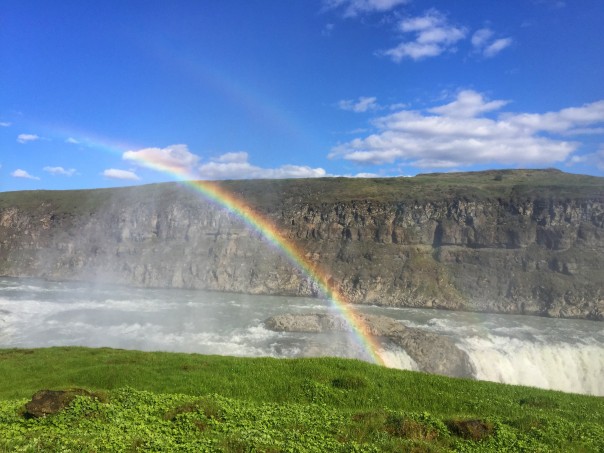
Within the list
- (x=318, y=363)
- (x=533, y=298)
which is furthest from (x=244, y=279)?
(x=318, y=363)

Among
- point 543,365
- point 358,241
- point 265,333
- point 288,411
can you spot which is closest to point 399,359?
point 543,365

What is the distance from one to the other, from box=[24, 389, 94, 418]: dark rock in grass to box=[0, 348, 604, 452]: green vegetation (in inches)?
7.5

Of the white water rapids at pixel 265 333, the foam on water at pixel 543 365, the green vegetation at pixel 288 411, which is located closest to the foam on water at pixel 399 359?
the white water rapids at pixel 265 333

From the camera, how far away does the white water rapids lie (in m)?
41.2

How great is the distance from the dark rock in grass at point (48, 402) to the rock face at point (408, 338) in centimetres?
3420

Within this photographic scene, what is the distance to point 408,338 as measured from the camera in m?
44.0

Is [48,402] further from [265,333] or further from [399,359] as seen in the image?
[265,333]

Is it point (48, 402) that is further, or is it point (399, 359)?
point (399, 359)

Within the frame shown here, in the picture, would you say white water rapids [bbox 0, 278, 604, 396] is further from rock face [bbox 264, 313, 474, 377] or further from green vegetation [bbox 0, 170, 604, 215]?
green vegetation [bbox 0, 170, 604, 215]

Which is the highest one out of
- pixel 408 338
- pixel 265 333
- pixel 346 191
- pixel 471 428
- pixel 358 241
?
pixel 346 191

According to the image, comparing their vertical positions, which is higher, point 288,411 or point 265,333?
point 288,411

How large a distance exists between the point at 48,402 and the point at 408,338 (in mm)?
37445

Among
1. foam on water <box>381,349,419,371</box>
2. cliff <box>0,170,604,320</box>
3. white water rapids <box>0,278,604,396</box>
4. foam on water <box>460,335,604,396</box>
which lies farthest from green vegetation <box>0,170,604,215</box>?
foam on water <box>381,349,419,371</box>

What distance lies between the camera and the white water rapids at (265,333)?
135 feet
